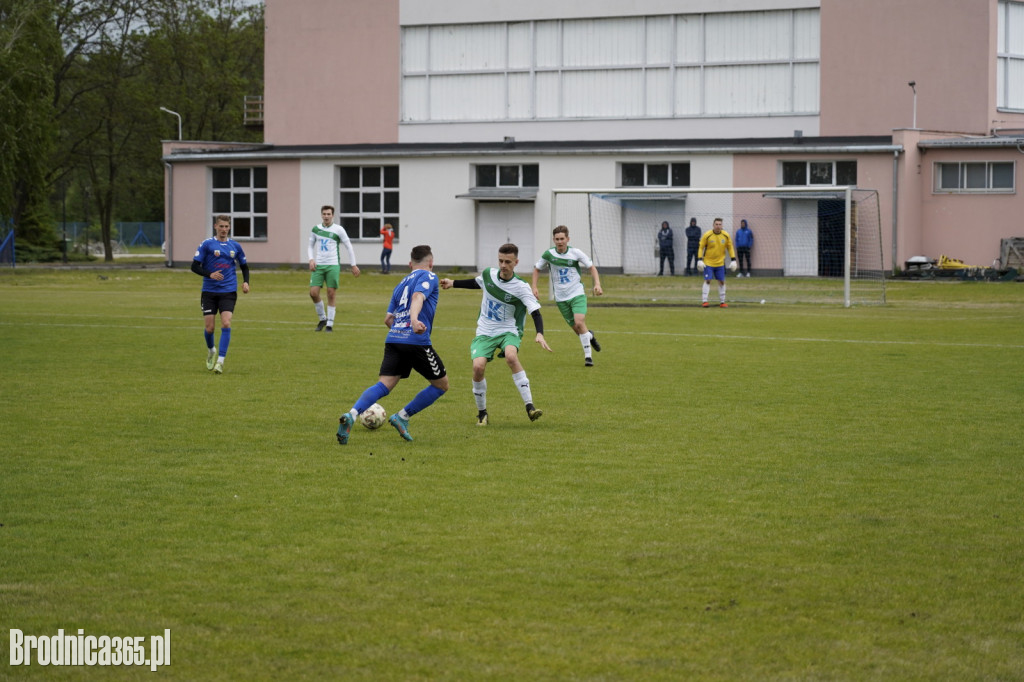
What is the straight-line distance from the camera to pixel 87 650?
5645mm

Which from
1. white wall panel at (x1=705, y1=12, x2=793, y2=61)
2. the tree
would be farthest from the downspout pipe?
the tree

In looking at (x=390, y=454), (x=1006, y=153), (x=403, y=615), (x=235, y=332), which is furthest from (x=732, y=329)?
(x=1006, y=153)

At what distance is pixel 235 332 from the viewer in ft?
74.0

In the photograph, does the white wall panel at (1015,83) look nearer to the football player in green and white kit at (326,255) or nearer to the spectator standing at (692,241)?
the spectator standing at (692,241)

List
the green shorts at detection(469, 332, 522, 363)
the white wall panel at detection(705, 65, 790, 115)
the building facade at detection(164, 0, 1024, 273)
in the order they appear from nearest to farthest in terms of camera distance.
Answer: the green shorts at detection(469, 332, 522, 363) < the building facade at detection(164, 0, 1024, 273) < the white wall panel at detection(705, 65, 790, 115)

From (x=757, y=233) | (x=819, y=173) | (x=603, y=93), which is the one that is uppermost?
(x=603, y=93)

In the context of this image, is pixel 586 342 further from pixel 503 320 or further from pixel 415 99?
pixel 415 99

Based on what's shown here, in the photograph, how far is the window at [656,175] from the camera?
4741 centimetres

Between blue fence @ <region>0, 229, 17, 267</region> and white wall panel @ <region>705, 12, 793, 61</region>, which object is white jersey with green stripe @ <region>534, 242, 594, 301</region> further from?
blue fence @ <region>0, 229, 17, 267</region>

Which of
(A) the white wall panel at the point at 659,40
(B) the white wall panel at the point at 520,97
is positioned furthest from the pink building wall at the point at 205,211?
(A) the white wall panel at the point at 659,40

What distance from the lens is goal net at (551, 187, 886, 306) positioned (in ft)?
127

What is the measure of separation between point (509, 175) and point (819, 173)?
11838mm

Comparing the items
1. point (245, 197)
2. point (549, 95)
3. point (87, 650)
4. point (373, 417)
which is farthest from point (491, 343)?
point (245, 197)

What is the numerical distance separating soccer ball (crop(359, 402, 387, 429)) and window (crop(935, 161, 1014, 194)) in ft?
119
